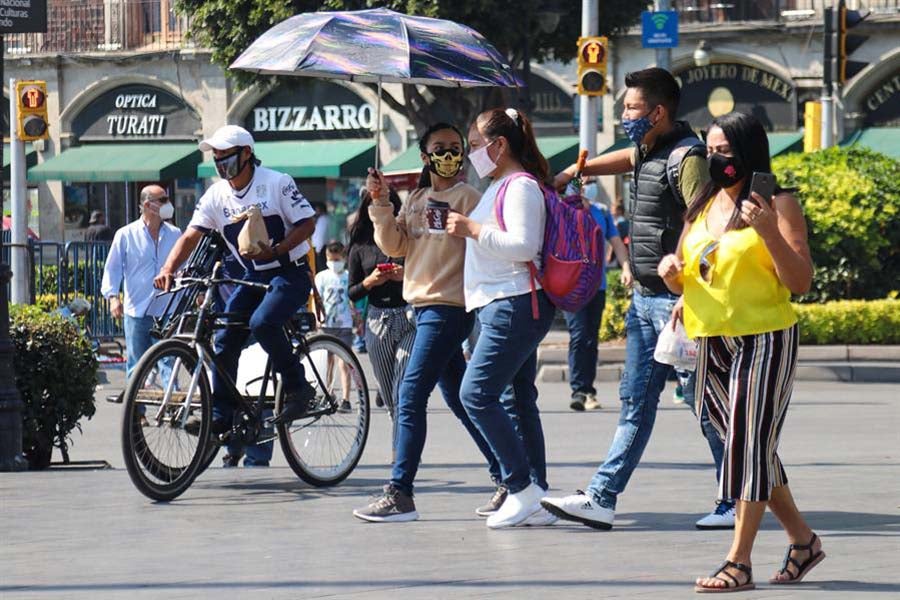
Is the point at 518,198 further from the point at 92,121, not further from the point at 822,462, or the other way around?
the point at 92,121

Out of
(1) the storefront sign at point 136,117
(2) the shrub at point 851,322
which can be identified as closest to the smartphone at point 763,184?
(2) the shrub at point 851,322

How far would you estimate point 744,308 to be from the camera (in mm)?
6055

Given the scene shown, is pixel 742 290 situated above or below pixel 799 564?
above

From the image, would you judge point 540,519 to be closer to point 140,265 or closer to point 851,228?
point 140,265

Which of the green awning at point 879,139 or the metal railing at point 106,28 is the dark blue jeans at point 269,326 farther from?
the metal railing at point 106,28

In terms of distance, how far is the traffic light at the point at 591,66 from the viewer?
762 inches

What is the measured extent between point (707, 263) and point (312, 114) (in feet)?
103

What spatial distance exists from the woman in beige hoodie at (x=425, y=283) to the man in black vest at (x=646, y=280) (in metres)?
0.67

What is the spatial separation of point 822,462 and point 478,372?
3.76 m

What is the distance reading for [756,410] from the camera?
6055 millimetres

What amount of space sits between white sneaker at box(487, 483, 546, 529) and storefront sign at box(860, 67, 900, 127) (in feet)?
83.3

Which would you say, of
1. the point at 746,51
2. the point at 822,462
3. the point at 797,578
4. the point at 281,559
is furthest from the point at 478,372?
the point at 746,51

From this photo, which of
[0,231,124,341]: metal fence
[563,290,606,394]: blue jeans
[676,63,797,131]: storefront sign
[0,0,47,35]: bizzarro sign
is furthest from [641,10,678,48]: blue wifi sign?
[0,0,47,35]: bizzarro sign

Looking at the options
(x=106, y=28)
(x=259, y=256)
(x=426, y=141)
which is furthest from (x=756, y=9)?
(x=426, y=141)
